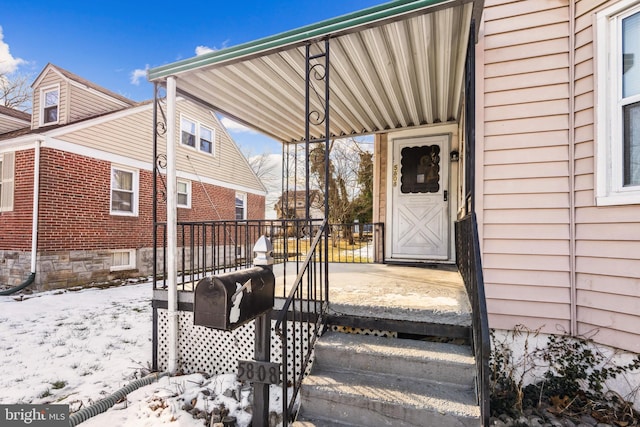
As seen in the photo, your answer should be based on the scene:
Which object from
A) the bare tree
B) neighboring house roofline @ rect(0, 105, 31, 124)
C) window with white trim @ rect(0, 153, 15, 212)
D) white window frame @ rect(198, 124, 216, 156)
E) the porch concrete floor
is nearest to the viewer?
the porch concrete floor

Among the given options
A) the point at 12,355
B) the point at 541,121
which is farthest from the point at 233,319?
the point at 12,355

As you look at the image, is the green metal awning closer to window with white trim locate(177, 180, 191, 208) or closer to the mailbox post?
the mailbox post

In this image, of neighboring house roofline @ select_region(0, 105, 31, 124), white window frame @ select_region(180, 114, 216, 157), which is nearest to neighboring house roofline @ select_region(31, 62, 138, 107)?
neighboring house roofline @ select_region(0, 105, 31, 124)

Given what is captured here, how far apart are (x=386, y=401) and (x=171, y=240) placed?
2.39 metres

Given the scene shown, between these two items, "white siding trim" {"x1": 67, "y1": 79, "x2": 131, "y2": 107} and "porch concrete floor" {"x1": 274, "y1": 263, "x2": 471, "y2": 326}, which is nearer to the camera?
"porch concrete floor" {"x1": 274, "y1": 263, "x2": 471, "y2": 326}

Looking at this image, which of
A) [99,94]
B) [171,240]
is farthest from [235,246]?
[99,94]

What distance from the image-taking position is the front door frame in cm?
490

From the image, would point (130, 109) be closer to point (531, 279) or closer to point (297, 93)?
point (297, 93)

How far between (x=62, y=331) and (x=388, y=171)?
17.4 feet

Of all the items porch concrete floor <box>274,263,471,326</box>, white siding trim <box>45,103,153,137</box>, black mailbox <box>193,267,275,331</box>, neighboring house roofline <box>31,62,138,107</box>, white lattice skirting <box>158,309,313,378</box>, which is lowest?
white lattice skirting <box>158,309,313,378</box>

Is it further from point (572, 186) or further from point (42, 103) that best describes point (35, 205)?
point (572, 186)

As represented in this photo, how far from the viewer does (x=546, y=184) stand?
109 inches

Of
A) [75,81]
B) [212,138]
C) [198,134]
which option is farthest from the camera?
[212,138]

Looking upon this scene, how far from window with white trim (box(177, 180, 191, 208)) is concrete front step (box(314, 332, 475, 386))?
8.85 m
